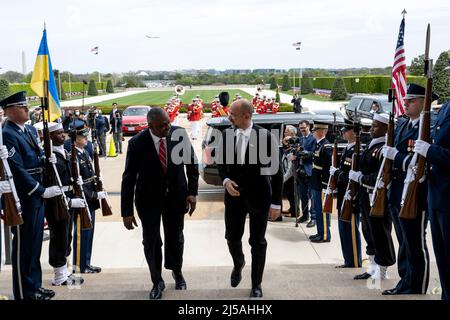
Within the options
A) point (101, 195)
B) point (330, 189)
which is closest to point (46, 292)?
point (101, 195)

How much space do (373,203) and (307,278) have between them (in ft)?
3.39

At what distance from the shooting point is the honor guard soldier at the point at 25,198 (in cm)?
519

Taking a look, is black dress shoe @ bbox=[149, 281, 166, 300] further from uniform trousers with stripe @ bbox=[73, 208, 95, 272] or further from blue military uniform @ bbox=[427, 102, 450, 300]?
blue military uniform @ bbox=[427, 102, 450, 300]

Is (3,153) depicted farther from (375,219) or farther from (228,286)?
(375,219)

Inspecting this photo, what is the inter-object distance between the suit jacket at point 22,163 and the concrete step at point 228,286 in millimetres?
975

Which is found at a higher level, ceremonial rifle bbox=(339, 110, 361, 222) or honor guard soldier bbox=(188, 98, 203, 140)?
ceremonial rifle bbox=(339, 110, 361, 222)

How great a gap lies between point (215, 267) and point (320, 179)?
2.80 meters

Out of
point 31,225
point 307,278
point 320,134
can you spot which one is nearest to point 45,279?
point 31,225

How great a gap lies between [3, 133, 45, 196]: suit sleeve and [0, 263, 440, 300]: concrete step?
1.05 m

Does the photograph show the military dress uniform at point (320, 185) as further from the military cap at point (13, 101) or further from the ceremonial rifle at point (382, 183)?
the military cap at point (13, 101)

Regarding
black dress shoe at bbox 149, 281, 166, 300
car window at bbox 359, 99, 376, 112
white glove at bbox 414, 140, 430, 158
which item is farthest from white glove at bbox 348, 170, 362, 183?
car window at bbox 359, 99, 376, 112

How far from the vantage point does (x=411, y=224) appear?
5.17 meters

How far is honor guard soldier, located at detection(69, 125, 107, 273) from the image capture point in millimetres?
6891
